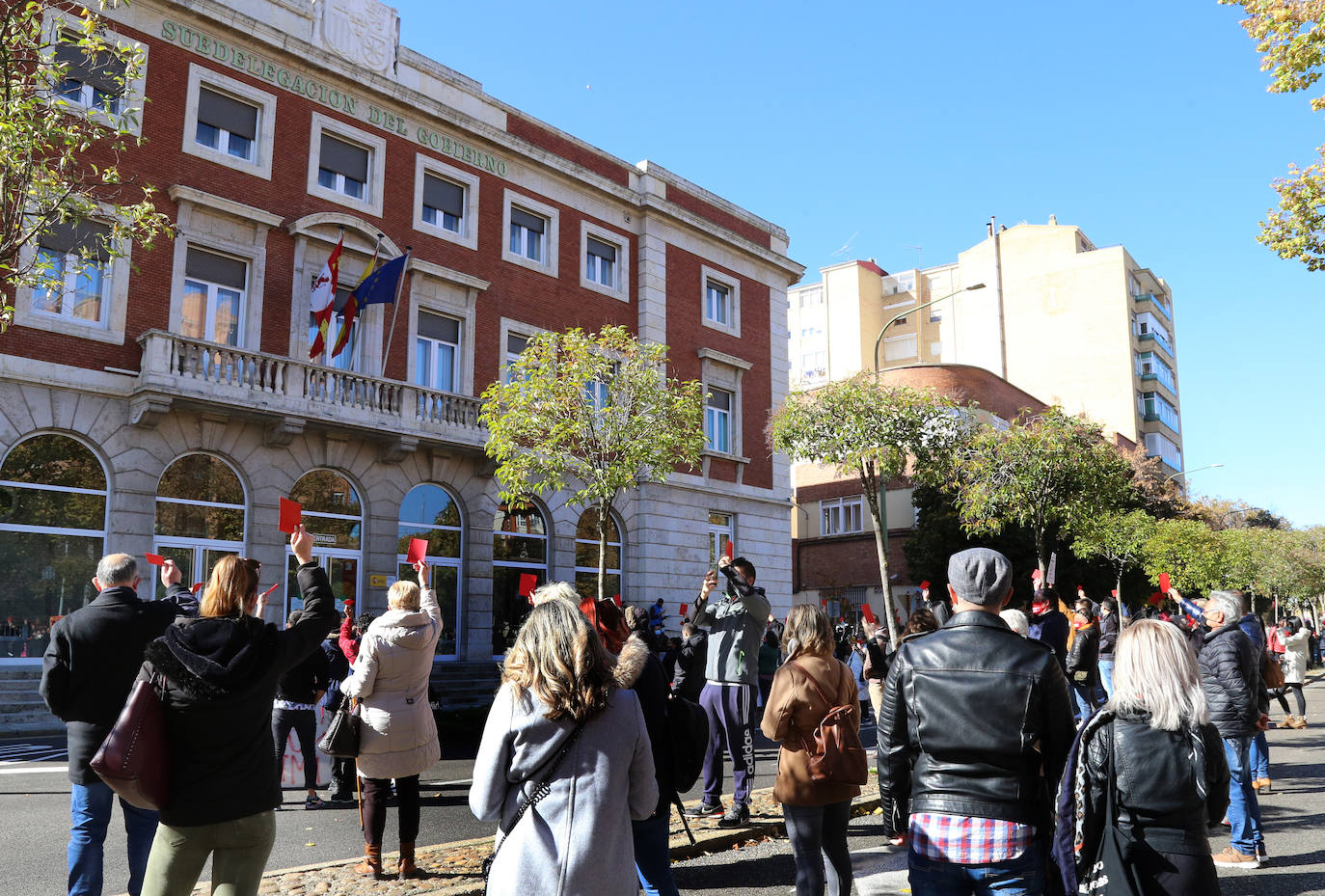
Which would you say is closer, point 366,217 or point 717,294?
point 366,217

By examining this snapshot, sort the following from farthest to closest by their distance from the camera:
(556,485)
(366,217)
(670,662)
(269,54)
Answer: (366,217) < (269,54) < (556,485) < (670,662)

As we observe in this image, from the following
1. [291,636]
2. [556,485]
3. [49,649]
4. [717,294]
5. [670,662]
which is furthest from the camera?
[717,294]

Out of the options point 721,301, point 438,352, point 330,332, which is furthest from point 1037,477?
point 330,332

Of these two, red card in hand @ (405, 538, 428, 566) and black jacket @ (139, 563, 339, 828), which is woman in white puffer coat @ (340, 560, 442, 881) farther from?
black jacket @ (139, 563, 339, 828)

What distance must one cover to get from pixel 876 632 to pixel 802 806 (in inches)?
192

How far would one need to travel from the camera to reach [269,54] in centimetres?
1888

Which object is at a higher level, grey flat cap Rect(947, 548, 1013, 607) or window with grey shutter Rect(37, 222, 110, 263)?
window with grey shutter Rect(37, 222, 110, 263)

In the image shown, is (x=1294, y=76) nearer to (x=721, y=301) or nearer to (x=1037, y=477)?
(x=1037, y=477)

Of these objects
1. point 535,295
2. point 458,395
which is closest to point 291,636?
point 458,395

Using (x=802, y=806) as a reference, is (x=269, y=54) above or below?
above

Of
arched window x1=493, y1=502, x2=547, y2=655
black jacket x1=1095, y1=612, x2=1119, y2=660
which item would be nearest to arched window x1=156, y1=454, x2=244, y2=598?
arched window x1=493, y1=502, x2=547, y2=655

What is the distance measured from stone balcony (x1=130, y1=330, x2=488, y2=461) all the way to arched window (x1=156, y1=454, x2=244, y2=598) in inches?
38.9

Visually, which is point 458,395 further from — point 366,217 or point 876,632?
point 876,632

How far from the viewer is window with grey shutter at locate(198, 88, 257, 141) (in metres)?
18.1
